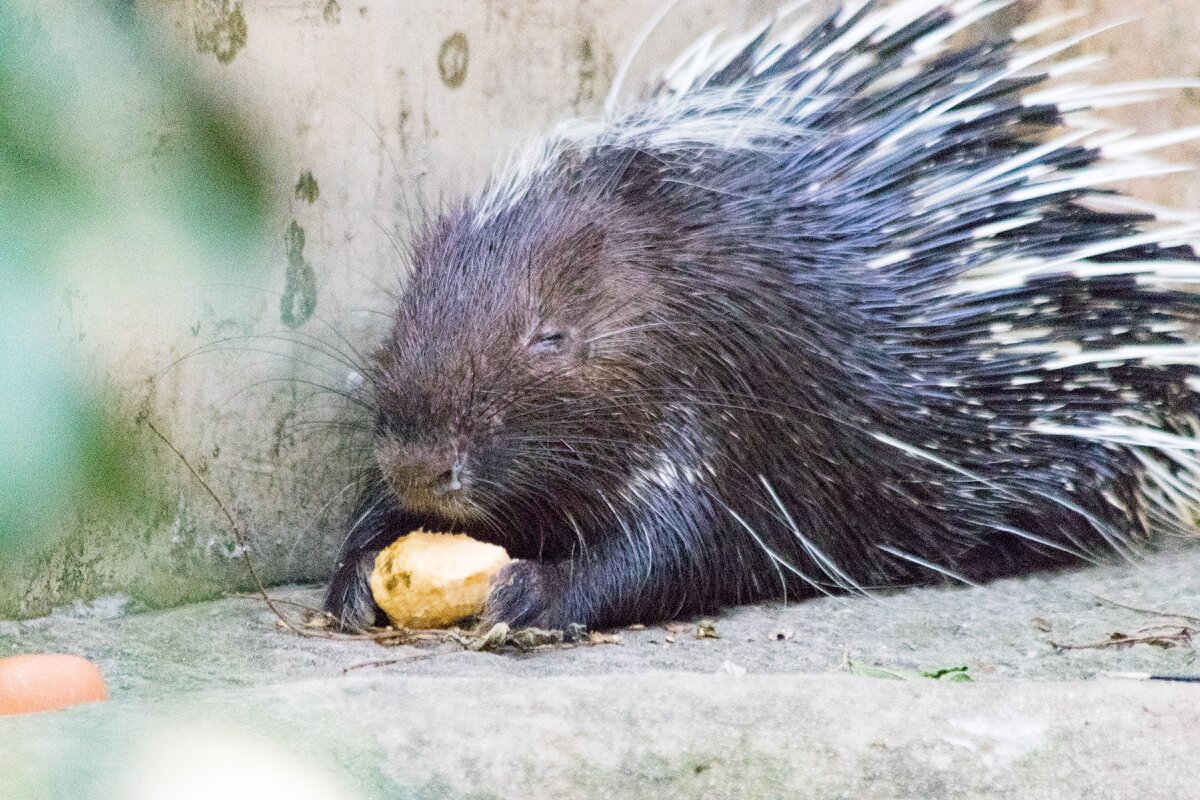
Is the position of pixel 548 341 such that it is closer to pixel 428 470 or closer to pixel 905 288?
pixel 428 470

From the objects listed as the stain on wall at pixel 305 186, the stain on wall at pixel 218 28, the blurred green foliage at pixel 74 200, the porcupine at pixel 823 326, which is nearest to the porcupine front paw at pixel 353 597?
the porcupine at pixel 823 326

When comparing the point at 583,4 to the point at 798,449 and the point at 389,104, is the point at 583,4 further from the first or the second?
the point at 798,449

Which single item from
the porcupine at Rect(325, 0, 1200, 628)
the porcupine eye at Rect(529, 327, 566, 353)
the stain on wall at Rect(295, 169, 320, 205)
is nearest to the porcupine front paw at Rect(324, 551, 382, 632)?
the porcupine at Rect(325, 0, 1200, 628)

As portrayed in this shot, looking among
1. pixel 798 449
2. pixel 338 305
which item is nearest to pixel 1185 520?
pixel 798 449

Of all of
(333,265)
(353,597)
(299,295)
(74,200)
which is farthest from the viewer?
(333,265)

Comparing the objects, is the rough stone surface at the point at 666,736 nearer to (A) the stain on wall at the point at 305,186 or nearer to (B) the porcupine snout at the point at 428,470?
(A) the stain on wall at the point at 305,186

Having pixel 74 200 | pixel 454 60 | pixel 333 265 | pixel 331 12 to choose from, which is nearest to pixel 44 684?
pixel 74 200

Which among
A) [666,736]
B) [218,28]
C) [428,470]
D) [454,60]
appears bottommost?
[666,736]
